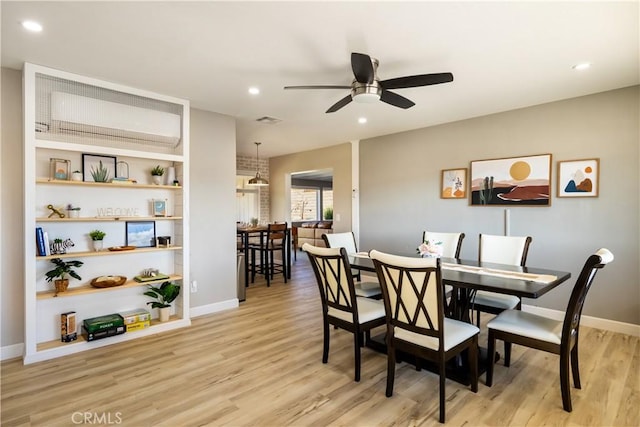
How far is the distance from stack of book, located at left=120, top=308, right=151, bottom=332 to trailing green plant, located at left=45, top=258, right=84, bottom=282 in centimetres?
59

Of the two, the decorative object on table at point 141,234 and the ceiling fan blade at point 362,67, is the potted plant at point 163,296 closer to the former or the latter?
the decorative object on table at point 141,234

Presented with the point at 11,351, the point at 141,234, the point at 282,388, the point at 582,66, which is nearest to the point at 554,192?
the point at 582,66

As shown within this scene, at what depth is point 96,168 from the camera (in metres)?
3.22

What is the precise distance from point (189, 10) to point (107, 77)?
1.53 meters

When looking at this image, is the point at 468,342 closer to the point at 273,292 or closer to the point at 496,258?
the point at 496,258

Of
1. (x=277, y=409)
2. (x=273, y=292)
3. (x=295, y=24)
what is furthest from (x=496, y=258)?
(x=273, y=292)

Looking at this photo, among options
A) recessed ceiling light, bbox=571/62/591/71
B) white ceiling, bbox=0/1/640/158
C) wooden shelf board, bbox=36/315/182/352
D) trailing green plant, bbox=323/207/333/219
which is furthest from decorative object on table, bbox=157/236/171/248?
trailing green plant, bbox=323/207/333/219

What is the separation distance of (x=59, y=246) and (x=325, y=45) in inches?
114

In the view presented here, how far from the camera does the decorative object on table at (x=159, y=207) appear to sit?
3607mm

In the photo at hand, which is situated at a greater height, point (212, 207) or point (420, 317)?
point (212, 207)

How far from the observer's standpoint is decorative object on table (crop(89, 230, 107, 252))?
3.16 m

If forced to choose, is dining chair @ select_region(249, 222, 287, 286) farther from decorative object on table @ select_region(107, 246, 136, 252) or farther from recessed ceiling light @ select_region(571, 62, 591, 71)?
recessed ceiling light @ select_region(571, 62, 591, 71)

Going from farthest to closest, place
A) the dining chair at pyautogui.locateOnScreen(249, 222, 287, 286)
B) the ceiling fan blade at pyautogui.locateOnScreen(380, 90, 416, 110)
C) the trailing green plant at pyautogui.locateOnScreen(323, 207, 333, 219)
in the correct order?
the trailing green plant at pyautogui.locateOnScreen(323, 207, 333, 219)
the dining chair at pyautogui.locateOnScreen(249, 222, 287, 286)
the ceiling fan blade at pyautogui.locateOnScreen(380, 90, 416, 110)

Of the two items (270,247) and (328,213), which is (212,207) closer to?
(270,247)
